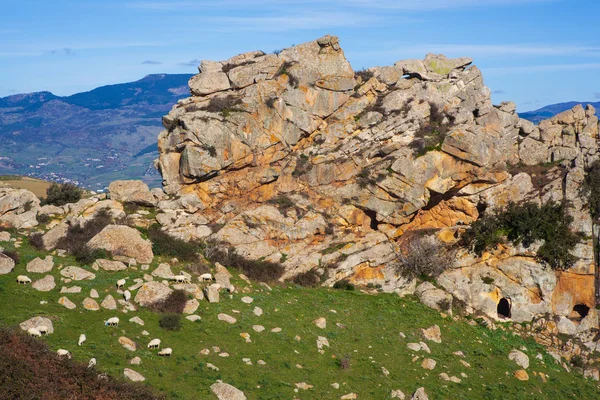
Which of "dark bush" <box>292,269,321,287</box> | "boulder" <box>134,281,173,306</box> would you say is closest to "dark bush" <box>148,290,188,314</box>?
"boulder" <box>134,281,173,306</box>

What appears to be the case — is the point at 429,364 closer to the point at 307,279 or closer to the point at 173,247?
the point at 307,279

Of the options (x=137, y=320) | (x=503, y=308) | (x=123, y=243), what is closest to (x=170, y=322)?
(x=137, y=320)

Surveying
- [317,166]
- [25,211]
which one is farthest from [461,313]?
[25,211]

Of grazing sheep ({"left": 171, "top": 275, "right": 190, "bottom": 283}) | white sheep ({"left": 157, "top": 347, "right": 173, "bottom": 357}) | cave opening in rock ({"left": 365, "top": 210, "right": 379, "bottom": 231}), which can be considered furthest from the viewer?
cave opening in rock ({"left": 365, "top": 210, "right": 379, "bottom": 231})

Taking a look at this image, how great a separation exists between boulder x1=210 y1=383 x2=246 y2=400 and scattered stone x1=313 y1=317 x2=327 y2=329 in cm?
959

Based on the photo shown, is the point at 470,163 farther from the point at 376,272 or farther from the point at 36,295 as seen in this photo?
the point at 36,295

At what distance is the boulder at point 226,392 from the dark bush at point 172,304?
727 cm

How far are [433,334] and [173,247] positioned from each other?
1859 centimetres

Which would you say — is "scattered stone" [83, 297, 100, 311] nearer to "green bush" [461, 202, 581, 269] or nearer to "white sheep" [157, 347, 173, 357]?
"white sheep" [157, 347, 173, 357]

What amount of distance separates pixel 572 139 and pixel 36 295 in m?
45.7

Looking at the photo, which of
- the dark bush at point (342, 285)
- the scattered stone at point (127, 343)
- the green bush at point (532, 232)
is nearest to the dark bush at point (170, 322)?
the scattered stone at point (127, 343)

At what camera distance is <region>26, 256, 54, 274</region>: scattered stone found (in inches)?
1222

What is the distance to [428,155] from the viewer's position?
43562mm

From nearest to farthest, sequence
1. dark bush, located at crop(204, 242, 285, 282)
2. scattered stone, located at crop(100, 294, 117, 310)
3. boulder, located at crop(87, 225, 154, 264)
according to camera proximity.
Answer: scattered stone, located at crop(100, 294, 117, 310) → boulder, located at crop(87, 225, 154, 264) → dark bush, located at crop(204, 242, 285, 282)
